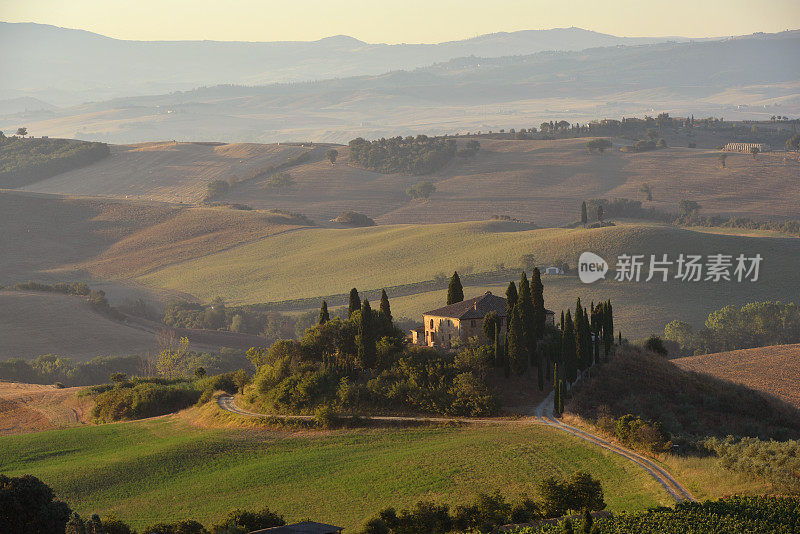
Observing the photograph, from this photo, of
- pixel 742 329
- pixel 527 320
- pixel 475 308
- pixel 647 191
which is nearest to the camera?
pixel 527 320

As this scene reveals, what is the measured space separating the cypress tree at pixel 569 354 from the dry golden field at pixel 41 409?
107 feet

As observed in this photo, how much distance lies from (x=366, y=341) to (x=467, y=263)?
61.9 m

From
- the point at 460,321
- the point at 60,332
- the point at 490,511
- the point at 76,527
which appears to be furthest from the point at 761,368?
the point at 60,332

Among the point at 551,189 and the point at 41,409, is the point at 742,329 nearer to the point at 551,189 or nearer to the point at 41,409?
the point at 41,409

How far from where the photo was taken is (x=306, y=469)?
46094 mm

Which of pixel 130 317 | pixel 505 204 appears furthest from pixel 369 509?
pixel 505 204

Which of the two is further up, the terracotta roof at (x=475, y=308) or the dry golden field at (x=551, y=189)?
the dry golden field at (x=551, y=189)

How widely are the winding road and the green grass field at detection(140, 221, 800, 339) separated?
4004cm

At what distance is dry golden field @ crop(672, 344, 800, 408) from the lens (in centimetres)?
6400

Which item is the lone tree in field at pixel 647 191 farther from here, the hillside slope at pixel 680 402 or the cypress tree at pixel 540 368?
the cypress tree at pixel 540 368

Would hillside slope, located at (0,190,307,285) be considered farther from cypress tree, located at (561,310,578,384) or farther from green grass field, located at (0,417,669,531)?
cypress tree, located at (561,310,578,384)

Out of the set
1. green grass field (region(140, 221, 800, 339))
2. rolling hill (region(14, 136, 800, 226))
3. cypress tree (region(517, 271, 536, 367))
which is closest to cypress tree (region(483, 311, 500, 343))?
cypress tree (region(517, 271, 536, 367))

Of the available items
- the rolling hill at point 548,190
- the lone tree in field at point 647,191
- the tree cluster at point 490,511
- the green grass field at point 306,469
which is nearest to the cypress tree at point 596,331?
the green grass field at point 306,469

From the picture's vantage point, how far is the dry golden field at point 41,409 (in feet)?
205
